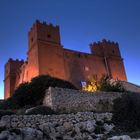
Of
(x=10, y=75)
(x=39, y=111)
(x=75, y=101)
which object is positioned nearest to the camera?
(x=39, y=111)

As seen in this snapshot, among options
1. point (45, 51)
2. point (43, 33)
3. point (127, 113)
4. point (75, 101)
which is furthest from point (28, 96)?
point (43, 33)

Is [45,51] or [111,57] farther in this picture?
[111,57]

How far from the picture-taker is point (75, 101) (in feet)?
83.4

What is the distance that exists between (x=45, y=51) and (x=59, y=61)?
112 inches

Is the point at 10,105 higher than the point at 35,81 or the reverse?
the reverse

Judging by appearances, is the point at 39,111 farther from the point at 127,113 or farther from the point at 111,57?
the point at 111,57

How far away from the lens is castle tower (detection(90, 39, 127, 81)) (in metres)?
51.7

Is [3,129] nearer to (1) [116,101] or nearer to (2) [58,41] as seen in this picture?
(1) [116,101]

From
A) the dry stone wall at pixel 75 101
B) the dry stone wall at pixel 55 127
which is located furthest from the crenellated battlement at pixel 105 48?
the dry stone wall at pixel 55 127

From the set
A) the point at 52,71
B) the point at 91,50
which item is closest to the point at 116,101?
the point at 52,71

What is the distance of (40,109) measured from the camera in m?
20.6

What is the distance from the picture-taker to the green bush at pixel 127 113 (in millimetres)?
21078

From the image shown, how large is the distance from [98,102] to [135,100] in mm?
4232

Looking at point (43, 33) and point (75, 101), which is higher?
point (43, 33)
